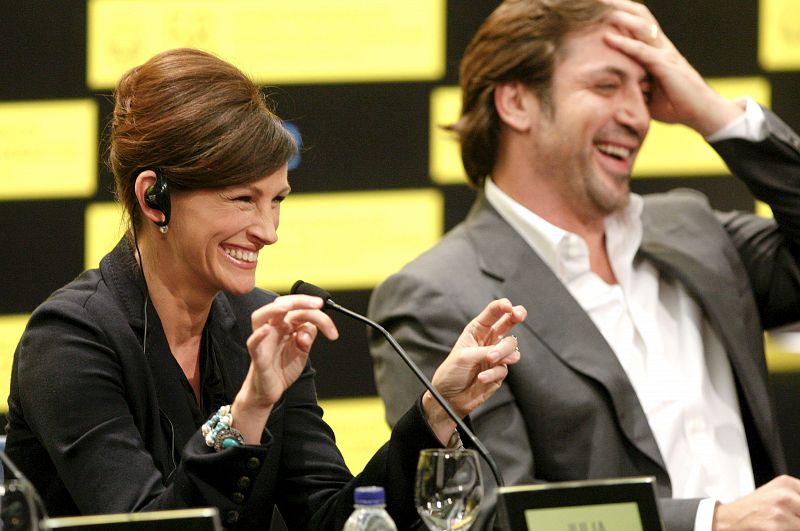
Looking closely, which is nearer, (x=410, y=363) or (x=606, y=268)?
(x=410, y=363)

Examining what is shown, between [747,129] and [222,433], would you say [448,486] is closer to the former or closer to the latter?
[222,433]

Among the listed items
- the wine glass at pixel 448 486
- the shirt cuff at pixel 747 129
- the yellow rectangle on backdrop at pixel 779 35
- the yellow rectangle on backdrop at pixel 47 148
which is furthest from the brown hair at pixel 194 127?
the yellow rectangle on backdrop at pixel 779 35

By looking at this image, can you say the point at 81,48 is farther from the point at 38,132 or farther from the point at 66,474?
the point at 66,474

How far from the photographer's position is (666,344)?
287cm

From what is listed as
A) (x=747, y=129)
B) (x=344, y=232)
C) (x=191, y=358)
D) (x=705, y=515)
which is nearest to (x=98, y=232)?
(x=344, y=232)

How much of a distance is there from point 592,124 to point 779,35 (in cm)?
98

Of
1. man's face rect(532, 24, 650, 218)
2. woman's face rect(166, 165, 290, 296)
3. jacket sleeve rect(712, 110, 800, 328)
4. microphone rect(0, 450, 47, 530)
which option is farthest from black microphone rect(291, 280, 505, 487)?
jacket sleeve rect(712, 110, 800, 328)

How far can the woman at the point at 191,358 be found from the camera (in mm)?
1804

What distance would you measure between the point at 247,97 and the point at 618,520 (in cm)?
97

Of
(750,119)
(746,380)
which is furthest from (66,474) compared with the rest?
(750,119)

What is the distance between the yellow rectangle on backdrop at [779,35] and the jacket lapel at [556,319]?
48.6 inches

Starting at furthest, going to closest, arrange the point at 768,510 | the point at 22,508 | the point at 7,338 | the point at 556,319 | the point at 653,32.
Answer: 1. the point at 7,338
2. the point at 653,32
3. the point at 556,319
4. the point at 768,510
5. the point at 22,508

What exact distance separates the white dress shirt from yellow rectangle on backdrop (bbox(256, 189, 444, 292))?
549 mm

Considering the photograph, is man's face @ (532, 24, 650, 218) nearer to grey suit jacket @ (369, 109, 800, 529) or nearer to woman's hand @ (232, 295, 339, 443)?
grey suit jacket @ (369, 109, 800, 529)
